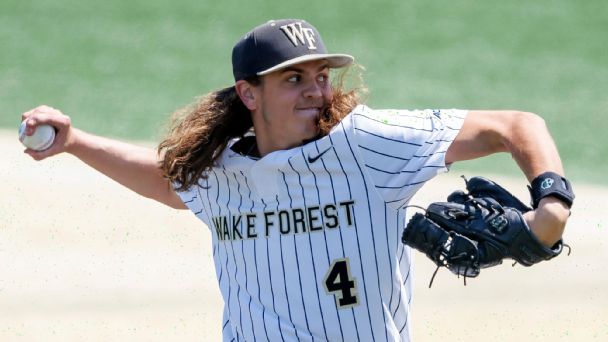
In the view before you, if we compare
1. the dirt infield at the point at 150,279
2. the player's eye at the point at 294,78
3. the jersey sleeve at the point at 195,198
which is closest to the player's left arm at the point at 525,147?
the player's eye at the point at 294,78

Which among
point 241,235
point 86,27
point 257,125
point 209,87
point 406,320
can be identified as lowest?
point 406,320

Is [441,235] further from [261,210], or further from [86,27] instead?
[86,27]

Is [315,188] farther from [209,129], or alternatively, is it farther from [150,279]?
[150,279]

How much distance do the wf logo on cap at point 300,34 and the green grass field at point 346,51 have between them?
541cm

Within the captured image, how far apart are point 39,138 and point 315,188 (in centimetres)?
103

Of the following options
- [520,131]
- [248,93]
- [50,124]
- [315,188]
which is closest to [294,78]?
[248,93]

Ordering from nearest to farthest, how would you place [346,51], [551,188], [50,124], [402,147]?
[551,188]
[402,147]
[50,124]
[346,51]

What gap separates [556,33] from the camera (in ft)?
36.9

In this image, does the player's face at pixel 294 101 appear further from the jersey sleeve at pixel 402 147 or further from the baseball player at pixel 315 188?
the jersey sleeve at pixel 402 147

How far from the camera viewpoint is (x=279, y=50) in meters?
3.66

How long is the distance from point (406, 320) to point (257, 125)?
33.2 inches

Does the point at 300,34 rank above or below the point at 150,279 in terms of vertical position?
above

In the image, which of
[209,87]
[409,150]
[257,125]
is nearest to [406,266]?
[409,150]

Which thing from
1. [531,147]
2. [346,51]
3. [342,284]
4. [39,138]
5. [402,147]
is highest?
[346,51]
